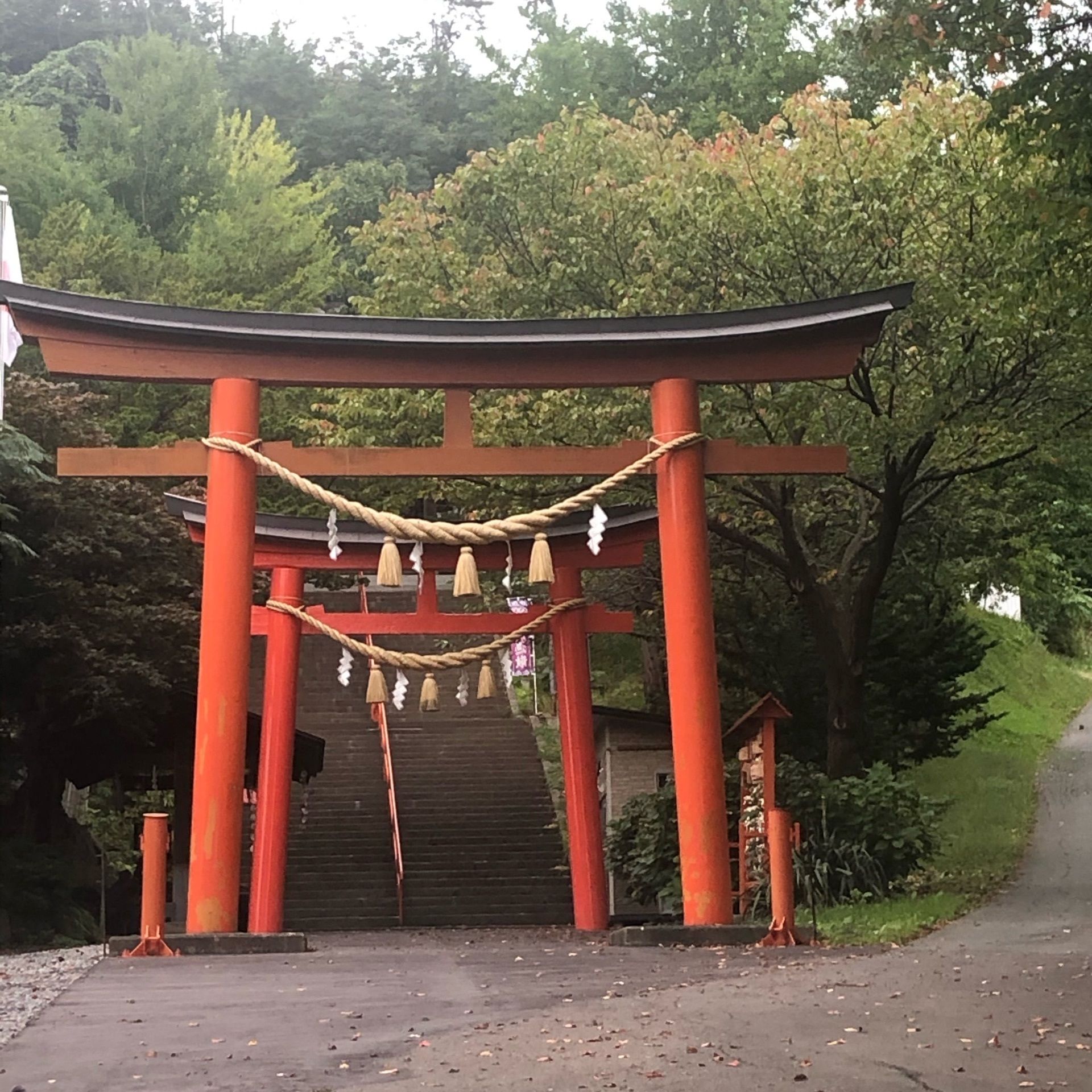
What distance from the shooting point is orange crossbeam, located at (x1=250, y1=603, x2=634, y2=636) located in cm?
1434

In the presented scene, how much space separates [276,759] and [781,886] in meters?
6.11

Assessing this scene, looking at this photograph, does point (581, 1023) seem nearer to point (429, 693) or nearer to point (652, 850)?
point (429, 693)

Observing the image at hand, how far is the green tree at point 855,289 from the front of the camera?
1398 centimetres

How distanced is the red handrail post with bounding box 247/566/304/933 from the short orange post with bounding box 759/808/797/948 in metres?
5.65

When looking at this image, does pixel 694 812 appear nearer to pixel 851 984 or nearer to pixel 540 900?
pixel 851 984

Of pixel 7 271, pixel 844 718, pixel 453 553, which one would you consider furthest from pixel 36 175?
pixel 844 718

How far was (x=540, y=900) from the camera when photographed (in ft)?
64.0

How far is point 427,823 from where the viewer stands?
21594mm

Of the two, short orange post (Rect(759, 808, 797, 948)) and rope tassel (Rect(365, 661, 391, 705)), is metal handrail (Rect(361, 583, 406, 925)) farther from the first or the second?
short orange post (Rect(759, 808, 797, 948))

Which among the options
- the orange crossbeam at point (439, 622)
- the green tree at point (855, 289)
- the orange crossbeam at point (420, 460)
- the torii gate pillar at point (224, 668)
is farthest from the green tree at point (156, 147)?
the torii gate pillar at point (224, 668)

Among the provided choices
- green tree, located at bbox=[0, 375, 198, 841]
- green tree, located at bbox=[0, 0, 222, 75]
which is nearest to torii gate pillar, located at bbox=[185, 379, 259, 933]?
green tree, located at bbox=[0, 375, 198, 841]

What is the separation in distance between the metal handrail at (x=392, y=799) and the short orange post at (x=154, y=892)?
711 cm

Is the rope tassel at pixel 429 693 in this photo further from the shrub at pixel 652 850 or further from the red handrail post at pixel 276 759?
the shrub at pixel 652 850

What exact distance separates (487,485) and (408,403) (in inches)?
74.2
